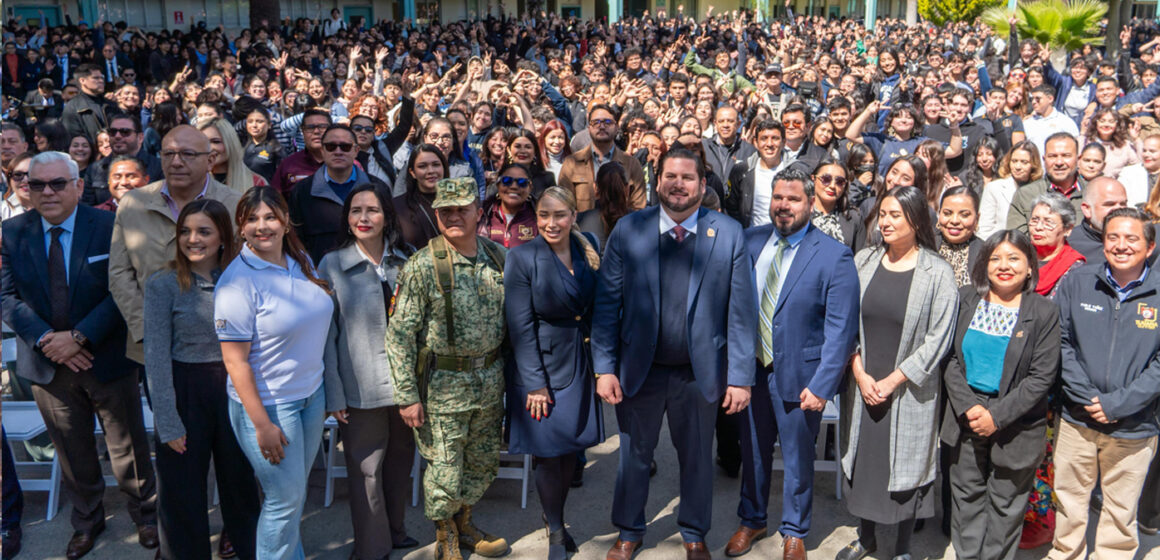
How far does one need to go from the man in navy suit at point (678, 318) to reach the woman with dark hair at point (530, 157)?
2.09 m

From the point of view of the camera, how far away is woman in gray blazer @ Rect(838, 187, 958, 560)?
4.02 m

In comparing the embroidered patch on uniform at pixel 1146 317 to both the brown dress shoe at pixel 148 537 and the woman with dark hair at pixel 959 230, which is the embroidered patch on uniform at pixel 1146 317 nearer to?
the woman with dark hair at pixel 959 230

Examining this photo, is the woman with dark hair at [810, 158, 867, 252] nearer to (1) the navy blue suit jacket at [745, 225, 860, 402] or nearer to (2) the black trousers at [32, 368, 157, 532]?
(1) the navy blue suit jacket at [745, 225, 860, 402]

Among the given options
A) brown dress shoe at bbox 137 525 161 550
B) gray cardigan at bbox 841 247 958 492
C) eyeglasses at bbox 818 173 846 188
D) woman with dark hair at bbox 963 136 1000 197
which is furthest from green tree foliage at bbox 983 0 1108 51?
brown dress shoe at bbox 137 525 161 550

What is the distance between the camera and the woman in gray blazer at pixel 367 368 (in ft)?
13.4

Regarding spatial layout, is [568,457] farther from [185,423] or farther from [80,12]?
[80,12]

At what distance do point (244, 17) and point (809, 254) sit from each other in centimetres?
2920

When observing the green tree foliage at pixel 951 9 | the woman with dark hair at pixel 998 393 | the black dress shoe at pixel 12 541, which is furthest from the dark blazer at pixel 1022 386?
the green tree foliage at pixel 951 9

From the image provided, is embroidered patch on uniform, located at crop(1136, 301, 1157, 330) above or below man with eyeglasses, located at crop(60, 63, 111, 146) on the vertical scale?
below

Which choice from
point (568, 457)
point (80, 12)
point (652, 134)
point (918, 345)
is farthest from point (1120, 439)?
point (80, 12)

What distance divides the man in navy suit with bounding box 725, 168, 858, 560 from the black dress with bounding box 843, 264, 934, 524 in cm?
12

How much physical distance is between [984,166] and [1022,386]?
309cm

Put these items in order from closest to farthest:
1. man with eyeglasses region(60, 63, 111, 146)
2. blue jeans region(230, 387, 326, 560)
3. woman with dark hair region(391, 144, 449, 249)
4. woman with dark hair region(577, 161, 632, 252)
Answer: blue jeans region(230, 387, 326, 560) → woman with dark hair region(391, 144, 449, 249) → woman with dark hair region(577, 161, 632, 252) → man with eyeglasses region(60, 63, 111, 146)

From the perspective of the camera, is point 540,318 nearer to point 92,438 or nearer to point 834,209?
point 834,209
